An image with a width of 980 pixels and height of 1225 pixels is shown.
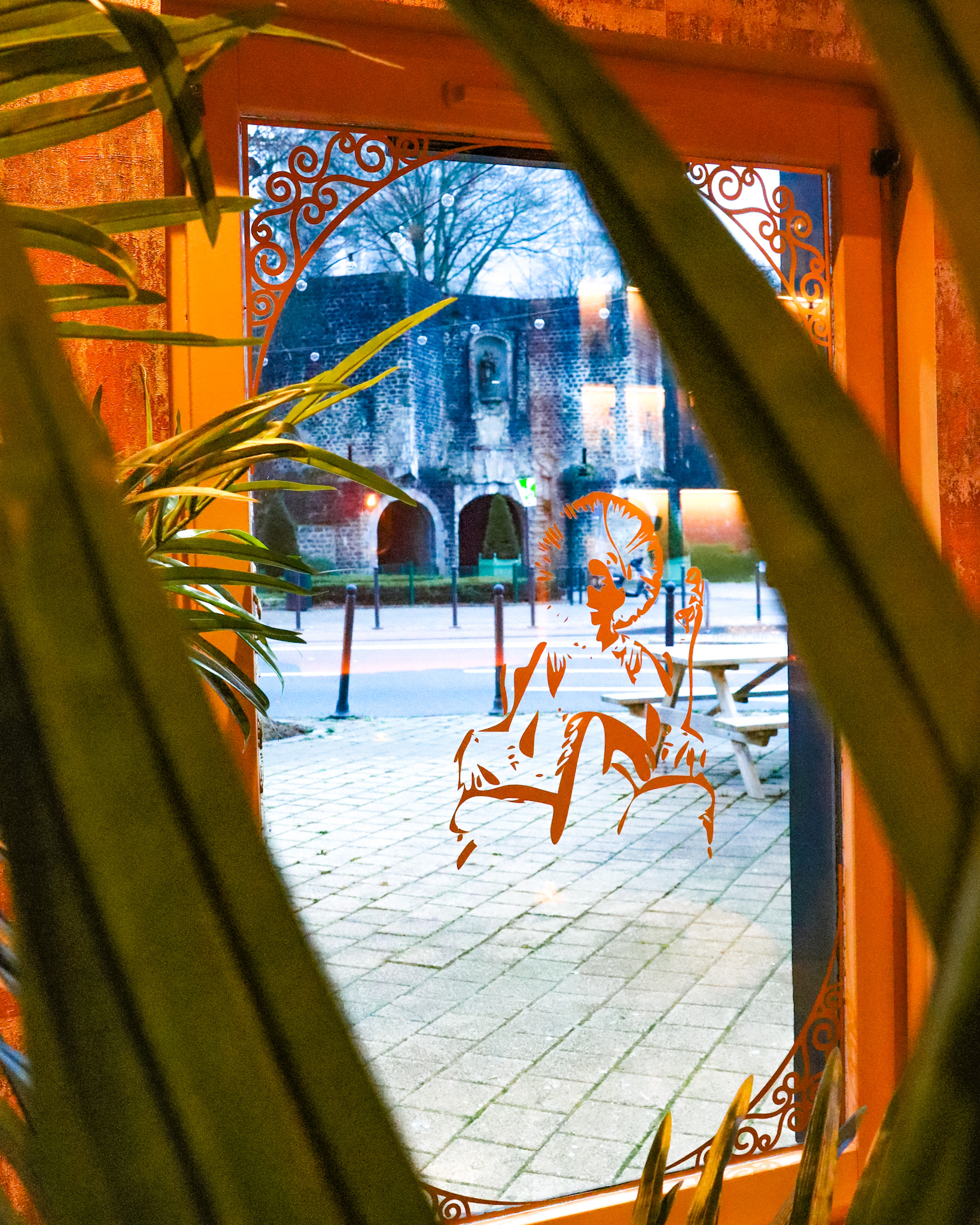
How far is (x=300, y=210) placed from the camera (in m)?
2.25

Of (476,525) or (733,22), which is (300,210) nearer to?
(476,525)

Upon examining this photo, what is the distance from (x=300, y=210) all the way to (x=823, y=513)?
2.31m

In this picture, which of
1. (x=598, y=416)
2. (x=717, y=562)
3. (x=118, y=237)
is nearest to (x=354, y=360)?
(x=118, y=237)

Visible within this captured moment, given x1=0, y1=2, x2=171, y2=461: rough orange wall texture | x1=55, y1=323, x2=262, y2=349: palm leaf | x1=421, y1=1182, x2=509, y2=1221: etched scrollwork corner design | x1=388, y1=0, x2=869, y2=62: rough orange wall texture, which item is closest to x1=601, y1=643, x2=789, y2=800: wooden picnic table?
x1=421, y1=1182, x2=509, y2=1221: etched scrollwork corner design

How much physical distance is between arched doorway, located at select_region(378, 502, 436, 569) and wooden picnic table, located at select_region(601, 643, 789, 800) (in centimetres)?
55

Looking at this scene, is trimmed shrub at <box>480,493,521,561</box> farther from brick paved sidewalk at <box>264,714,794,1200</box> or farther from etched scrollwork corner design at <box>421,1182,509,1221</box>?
etched scrollwork corner design at <box>421,1182,509,1221</box>

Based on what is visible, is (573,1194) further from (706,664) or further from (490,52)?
(490,52)

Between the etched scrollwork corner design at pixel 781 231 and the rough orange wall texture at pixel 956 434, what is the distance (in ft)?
0.87

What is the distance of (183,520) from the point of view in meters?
1.05

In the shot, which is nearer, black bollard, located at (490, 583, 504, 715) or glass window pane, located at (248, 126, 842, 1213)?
glass window pane, located at (248, 126, 842, 1213)

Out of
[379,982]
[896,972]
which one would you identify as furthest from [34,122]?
[896,972]

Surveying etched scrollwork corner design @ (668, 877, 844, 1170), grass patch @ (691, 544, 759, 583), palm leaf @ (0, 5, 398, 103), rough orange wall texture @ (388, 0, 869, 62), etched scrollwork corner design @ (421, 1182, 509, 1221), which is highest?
rough orange wall texture @ (388, 0, 869, 62)

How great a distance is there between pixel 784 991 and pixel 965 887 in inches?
Result: 107

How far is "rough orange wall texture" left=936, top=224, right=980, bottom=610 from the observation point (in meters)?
2.48
